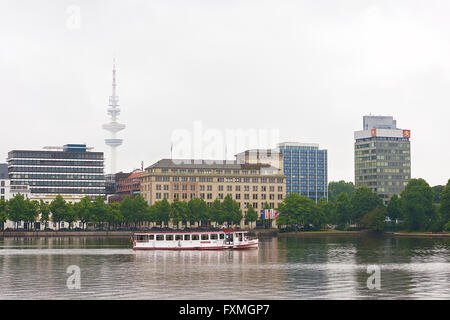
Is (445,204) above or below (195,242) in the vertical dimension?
above

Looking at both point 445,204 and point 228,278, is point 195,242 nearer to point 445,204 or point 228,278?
point 228,278

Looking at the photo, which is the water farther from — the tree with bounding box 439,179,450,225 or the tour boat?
the tree with bounding box 439,179,450,225

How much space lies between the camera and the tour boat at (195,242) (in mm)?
124812

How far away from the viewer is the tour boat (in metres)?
125

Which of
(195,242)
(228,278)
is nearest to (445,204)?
(195,242)

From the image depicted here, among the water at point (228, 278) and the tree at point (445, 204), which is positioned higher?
the tree at point (445, 204)

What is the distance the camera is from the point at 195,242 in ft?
409

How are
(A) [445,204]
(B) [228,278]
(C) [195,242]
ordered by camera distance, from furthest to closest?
1. (A) [445,204]
2. (C) [195,242]
3. (B) [228,278]

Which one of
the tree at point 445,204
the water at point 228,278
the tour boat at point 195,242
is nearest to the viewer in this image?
the water at point 228,278

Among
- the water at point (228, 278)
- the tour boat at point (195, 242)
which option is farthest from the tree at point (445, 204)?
the water at point (228, 278)

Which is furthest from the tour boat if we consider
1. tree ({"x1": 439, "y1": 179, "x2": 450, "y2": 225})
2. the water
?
tree ({"x1": 439, "y1": 179, "x2": 450, "y2": 225})

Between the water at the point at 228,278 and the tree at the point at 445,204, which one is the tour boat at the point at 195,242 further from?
the tree at the point at 445,204
